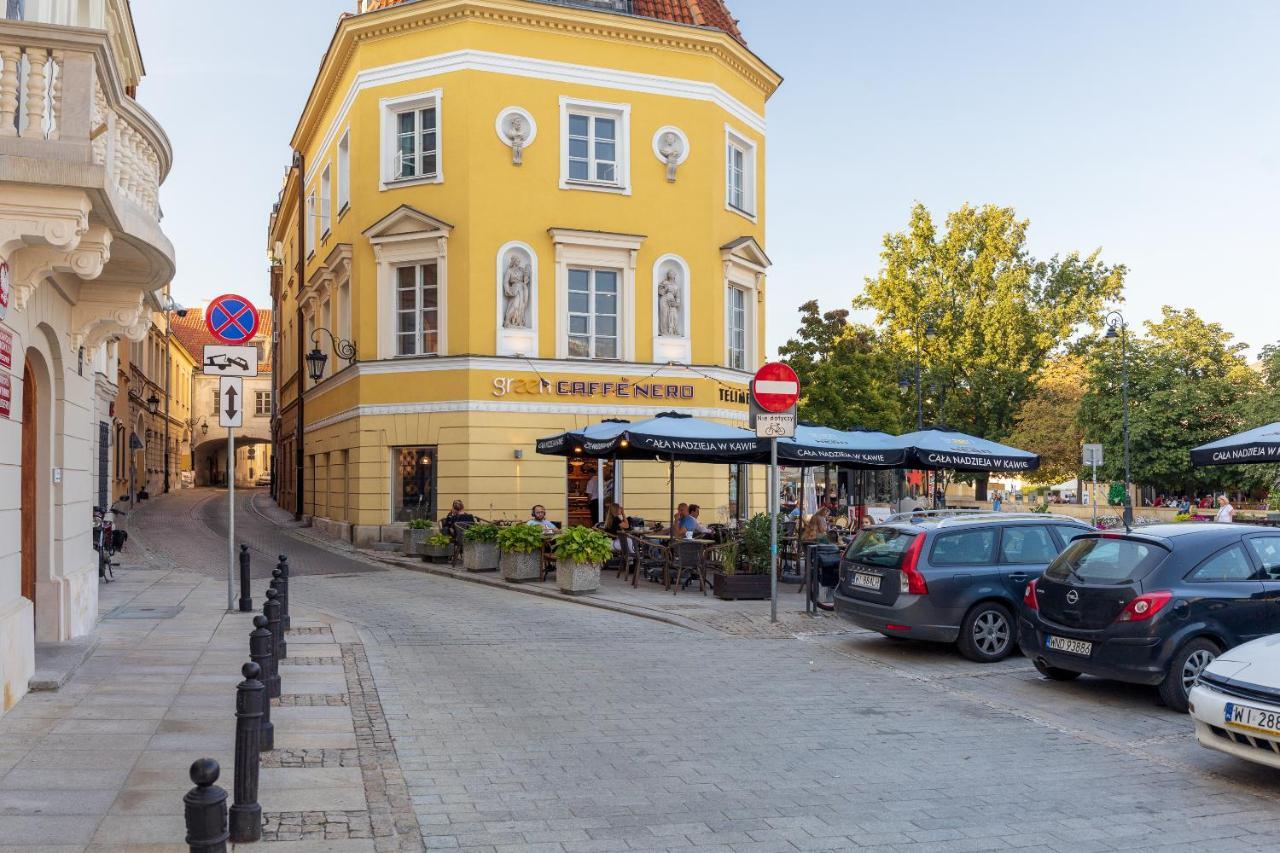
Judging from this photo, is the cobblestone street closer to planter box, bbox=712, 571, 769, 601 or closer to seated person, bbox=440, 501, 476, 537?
planter box, bbox=712, 571, 769, 601

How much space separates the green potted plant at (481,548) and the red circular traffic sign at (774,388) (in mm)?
7689

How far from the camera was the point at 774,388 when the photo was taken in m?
14.6

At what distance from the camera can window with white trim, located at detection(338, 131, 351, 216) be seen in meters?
28.9

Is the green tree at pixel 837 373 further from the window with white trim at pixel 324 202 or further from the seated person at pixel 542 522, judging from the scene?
the seated person at pixel 542 522

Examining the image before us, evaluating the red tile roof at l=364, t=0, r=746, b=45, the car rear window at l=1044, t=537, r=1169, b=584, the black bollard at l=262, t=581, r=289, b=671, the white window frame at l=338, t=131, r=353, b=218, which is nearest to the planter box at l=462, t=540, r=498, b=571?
the black bollard at l=262, t=581, r=289, b=671

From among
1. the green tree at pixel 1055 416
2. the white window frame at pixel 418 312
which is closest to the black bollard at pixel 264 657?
the white window frame at pixel 418 312

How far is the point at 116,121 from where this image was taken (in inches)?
387

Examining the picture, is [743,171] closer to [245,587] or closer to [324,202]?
[324,202]

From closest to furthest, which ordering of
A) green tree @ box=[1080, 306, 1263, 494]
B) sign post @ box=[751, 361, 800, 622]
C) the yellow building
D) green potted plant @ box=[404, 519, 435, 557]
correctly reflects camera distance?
sign post @ box=[751, 361, 800, 622]
green potted plant @ box=[404, 519, 435, 557]
the yellow building
green tree @ box=[1080, 306, 1263, 494]

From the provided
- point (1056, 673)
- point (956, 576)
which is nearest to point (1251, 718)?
point (1056, 673)

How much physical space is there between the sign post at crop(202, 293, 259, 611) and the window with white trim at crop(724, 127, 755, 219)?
56.3 feet

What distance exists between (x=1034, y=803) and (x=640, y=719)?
3190 mm

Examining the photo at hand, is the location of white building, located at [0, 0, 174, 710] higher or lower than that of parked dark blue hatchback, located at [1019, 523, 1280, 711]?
higher

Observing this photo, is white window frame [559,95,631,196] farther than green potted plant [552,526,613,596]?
Yes
